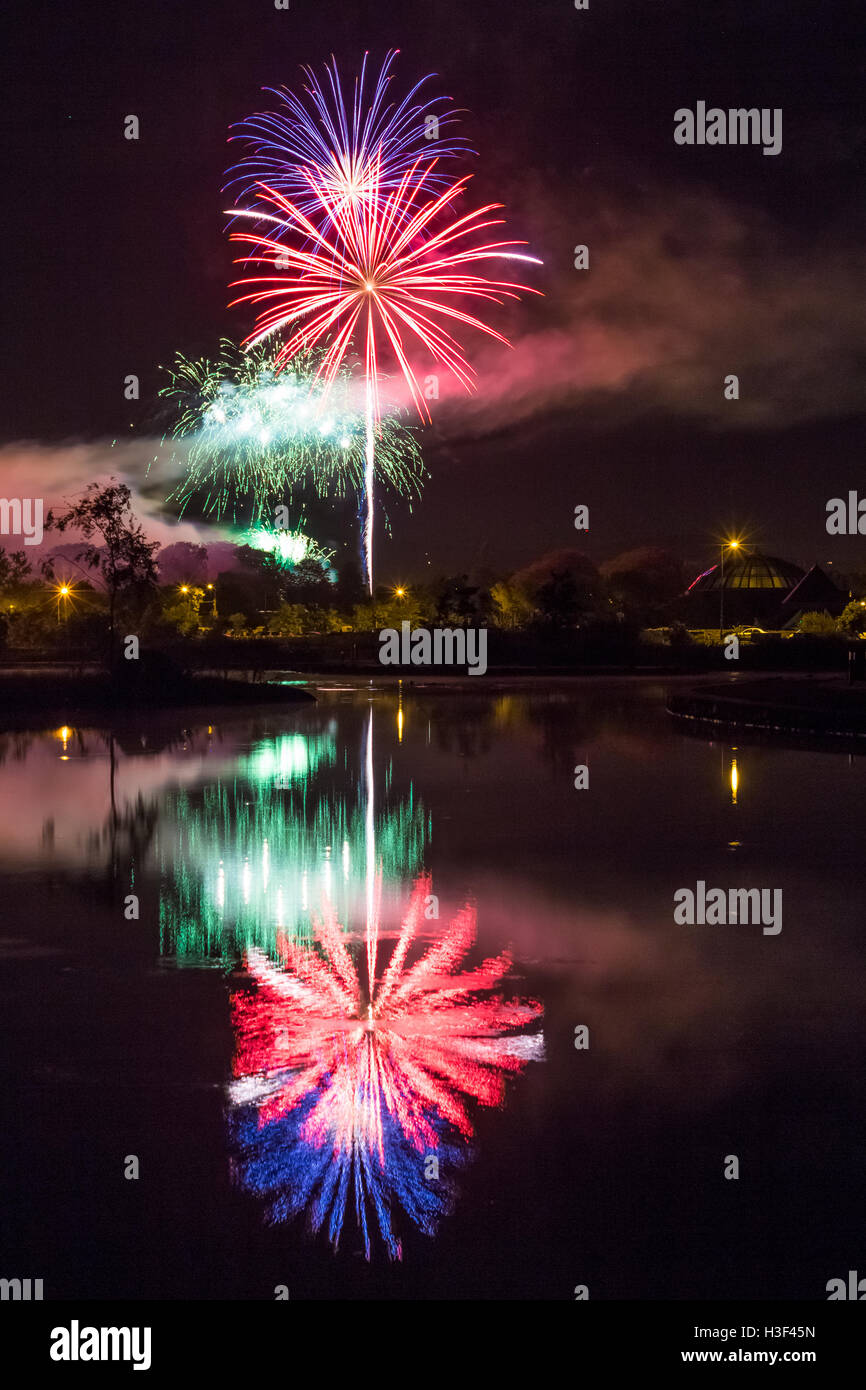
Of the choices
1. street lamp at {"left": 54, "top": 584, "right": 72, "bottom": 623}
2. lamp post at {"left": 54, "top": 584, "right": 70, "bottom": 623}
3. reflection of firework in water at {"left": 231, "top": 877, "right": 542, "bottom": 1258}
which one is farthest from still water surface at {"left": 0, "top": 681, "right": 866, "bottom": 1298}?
street lamp at {"left": 54, "top": 584, "right": 72, "bottom": 623}

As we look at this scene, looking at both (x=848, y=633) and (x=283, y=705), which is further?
(x=848, y=633)

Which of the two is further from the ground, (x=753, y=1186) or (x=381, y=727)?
(x=381, y=727)

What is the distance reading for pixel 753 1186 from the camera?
19.9 feet

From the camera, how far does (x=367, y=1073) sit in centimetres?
736

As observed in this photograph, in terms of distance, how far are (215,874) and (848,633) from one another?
94.9 metres

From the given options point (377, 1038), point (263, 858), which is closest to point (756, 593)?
point (263, 858)

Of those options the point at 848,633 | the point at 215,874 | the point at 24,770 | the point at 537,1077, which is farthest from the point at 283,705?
the point at 848,633

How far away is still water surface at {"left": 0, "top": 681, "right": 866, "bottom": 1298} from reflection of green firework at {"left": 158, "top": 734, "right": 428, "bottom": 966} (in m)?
0.06

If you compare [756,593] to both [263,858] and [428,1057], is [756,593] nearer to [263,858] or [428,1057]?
[263,858]

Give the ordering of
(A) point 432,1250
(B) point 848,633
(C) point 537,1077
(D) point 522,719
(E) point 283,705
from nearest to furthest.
A: (A) point 432,1250 → (C) point 537,1077 → (D) point 522,719 → (E) point 283,705 → (B) point 848,633

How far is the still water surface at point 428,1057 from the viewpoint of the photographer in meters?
5.54

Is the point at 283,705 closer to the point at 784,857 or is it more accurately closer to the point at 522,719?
the point at 522,719

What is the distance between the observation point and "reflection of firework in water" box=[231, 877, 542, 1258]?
597 cm

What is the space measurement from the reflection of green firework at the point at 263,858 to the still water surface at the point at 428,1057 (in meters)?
0.06
